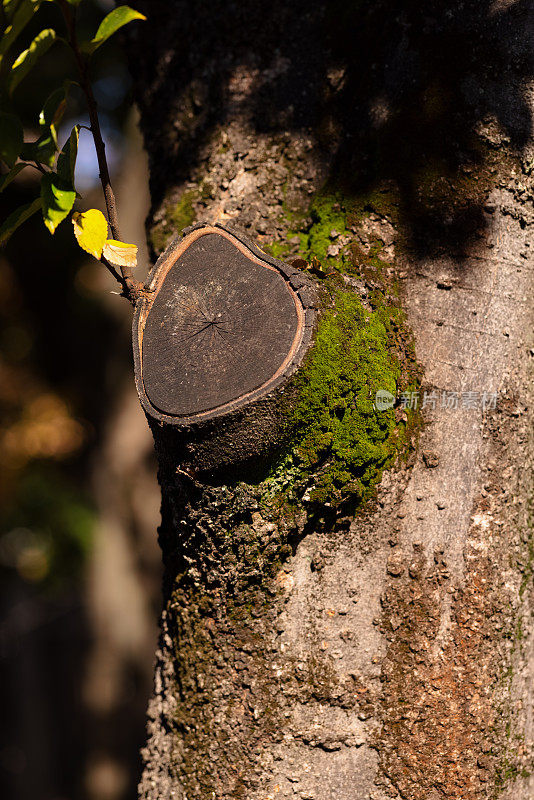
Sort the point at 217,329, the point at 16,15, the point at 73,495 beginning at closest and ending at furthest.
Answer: the point at 16,15 < the point at 217,329 < the point at 73,495

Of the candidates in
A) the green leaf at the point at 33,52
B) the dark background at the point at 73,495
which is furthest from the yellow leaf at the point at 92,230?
the dark background at the point at 73,495

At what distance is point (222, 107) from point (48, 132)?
0.53 meters

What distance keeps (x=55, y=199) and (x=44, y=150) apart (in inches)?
3.9

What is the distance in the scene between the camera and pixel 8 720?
27.8 ft

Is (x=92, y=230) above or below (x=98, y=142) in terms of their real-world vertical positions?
below

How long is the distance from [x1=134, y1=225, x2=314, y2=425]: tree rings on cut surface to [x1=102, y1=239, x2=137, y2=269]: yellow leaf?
54mm

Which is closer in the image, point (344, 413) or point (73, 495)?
point (344, 413)

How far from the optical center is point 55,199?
1067 mm

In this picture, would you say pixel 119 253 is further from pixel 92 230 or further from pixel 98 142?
pixel 98 142

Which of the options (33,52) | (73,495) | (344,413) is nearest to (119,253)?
(33,52)

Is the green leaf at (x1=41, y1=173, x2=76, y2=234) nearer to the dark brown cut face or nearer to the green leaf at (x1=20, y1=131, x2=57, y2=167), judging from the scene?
the green leaf at (x1=20, y1=131, x2=57, y2=167)

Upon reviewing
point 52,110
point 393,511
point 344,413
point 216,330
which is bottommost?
point 393,511

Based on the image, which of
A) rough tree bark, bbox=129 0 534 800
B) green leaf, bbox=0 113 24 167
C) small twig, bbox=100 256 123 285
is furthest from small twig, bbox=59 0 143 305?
rough tree bark, bbox=129 0 534 800

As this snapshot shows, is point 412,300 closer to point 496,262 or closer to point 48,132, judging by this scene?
point 496,262
